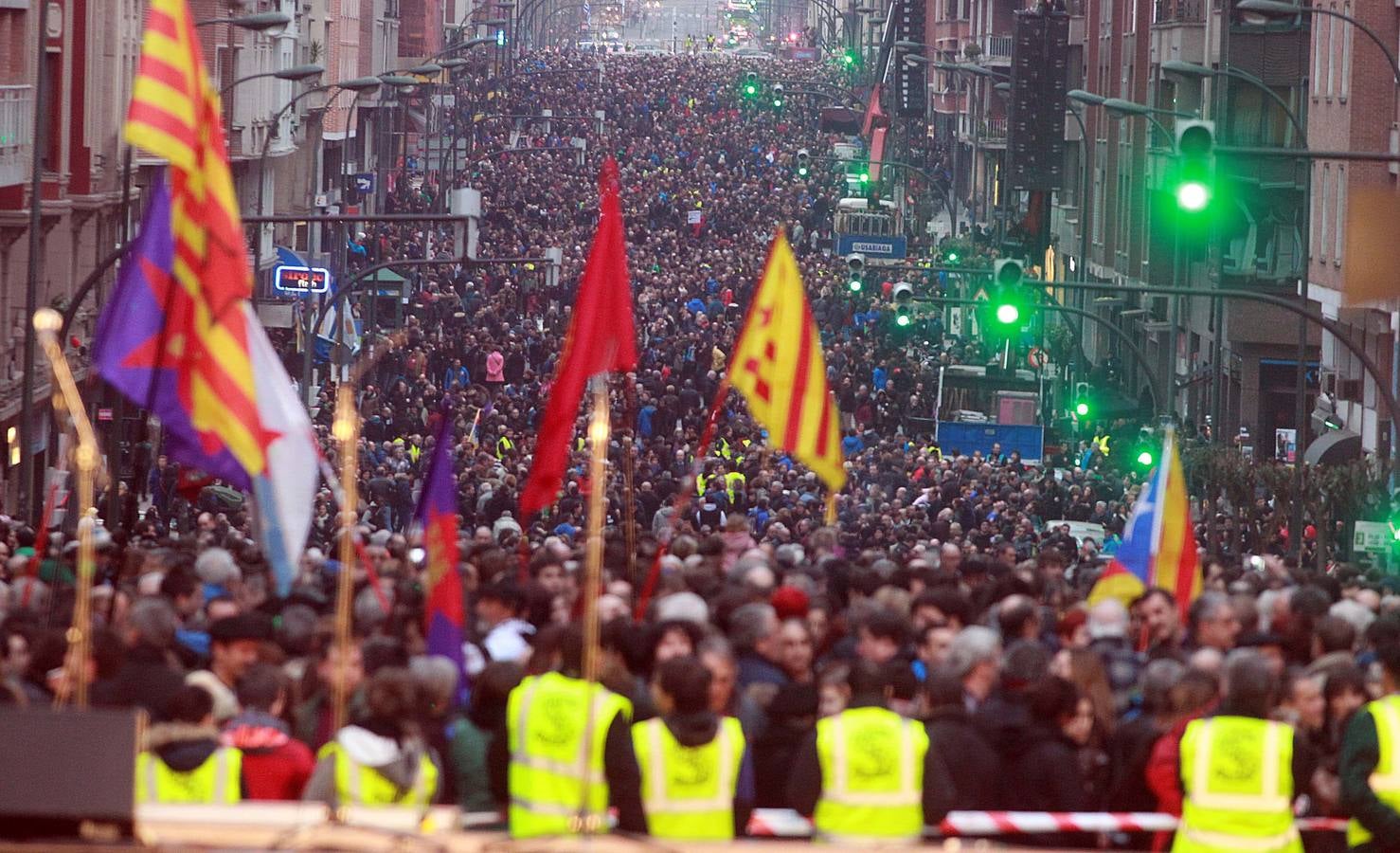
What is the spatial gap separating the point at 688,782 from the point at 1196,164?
12.7 meters

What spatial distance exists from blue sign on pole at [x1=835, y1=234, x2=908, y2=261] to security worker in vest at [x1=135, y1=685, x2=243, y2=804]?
4574 centimetres

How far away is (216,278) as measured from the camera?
43.4 feet

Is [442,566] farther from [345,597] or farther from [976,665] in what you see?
[976,665]

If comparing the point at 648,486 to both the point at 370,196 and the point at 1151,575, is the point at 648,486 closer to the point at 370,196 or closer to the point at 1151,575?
the point at 1151,575

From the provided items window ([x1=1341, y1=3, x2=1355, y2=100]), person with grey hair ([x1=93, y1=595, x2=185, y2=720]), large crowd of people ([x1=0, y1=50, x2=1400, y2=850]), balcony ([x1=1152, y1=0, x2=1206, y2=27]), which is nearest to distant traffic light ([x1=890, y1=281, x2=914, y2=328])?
window ([x1=1341, y1=3, x2=1355, y2=100])

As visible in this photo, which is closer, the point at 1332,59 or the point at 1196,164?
the point at 1196,164

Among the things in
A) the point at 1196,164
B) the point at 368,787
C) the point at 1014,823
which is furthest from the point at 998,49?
the point at 368,787

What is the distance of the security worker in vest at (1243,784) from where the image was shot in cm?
967

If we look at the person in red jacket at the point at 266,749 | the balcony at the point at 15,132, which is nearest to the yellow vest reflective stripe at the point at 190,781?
the person in red jacket at the point at 266,749

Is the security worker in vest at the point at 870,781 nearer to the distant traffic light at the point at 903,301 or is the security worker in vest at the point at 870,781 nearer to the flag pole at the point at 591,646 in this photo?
the flag pole at the point at 591,646

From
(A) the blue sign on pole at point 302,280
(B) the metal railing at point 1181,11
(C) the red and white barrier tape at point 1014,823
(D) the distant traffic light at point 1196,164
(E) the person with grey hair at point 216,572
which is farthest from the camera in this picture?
(B) the metal railing at point 1181,11

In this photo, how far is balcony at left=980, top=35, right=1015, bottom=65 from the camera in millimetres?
87875

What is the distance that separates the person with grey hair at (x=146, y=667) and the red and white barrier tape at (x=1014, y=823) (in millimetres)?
2082

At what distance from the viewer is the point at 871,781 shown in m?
9.60
